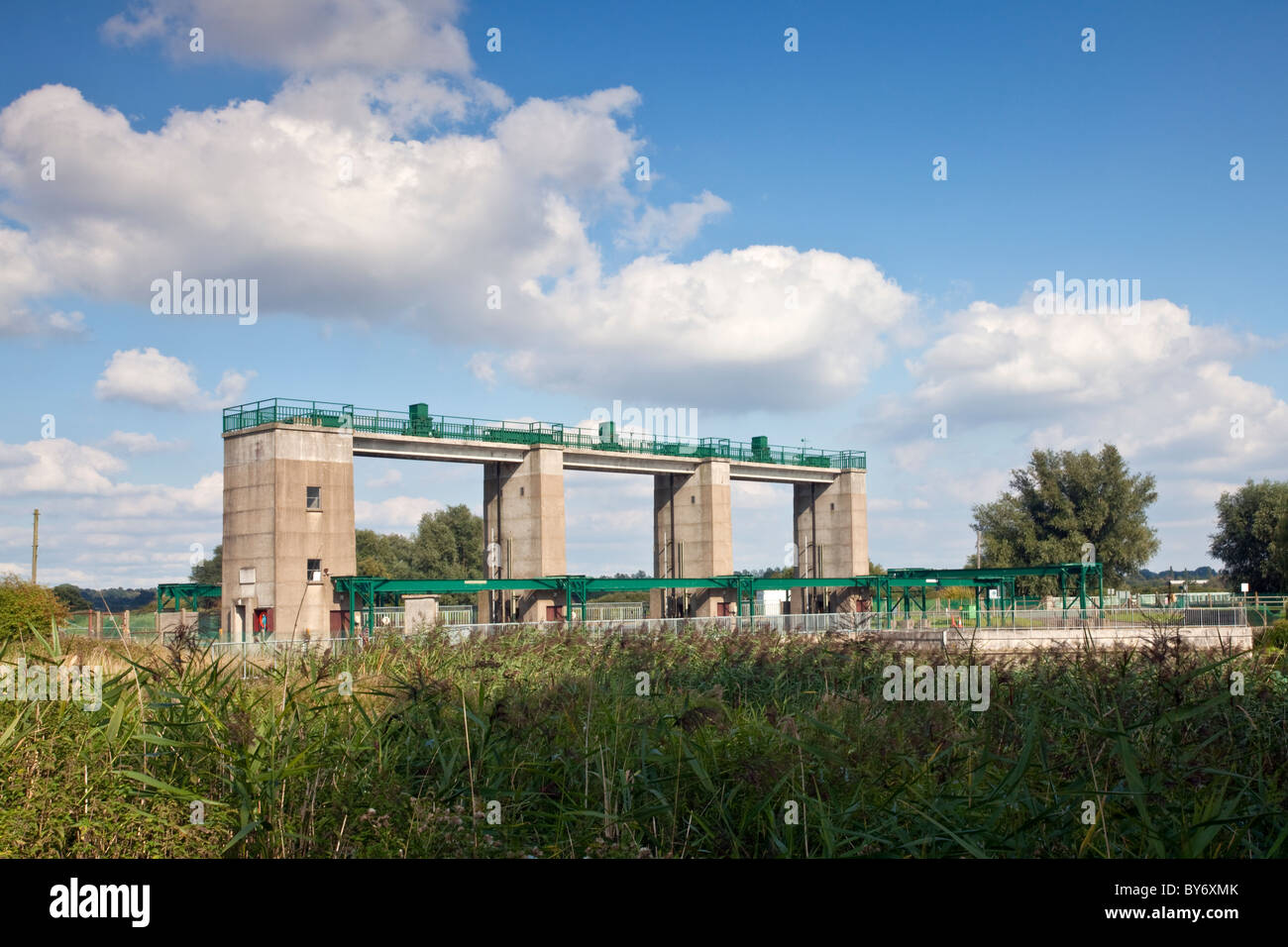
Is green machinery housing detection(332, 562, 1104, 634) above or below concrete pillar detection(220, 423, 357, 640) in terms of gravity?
below

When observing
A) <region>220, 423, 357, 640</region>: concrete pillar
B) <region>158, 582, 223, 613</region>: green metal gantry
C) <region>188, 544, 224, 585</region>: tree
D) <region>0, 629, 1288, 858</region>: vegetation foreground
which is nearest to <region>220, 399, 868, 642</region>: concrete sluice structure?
<region>220, 423, 357, 640</region>: concrete pillar

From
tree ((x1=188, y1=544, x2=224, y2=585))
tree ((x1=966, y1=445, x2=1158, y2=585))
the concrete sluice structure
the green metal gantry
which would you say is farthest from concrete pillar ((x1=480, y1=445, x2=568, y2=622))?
tree ((x1=188, y1=544, x2=224, y2=585))

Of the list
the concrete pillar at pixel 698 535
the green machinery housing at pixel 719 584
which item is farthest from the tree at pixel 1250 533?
the concrete pillar at pixel 698 535

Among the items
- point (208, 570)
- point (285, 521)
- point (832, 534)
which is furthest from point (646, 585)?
point (208, 570)

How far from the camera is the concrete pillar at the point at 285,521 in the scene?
3953cm

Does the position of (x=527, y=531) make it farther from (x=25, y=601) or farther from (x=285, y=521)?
(x=25, y=601)

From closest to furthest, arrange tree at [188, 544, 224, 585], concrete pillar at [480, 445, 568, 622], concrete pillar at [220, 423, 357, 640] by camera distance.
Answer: concrete pillar at [220, 423, 357, 640] < concrete pillar at [480, 445, 568, 622] < tree at [188, 544, 224, 585]

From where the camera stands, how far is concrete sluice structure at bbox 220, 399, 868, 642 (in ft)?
131

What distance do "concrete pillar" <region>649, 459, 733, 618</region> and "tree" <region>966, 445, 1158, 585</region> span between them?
37.5 meters

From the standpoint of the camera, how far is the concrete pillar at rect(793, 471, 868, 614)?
204ft

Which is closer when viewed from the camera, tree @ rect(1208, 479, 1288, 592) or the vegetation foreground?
the vegetation foreground

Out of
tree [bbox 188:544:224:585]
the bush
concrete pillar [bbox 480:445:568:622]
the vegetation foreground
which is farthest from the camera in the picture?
tree [bbox 188:544:224:585]

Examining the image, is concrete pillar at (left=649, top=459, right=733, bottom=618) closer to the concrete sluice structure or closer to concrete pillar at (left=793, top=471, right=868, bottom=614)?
the concrete sluice structure

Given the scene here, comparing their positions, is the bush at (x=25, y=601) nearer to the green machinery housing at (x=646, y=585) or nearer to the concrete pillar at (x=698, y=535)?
the green machinery housing at (x=646, y=585)
